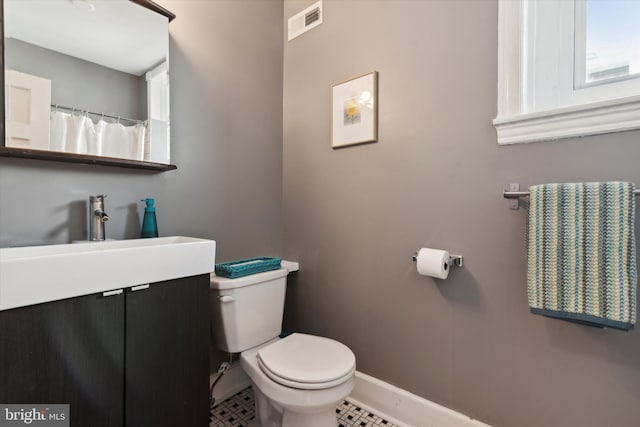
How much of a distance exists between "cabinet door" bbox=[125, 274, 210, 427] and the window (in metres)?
1.39

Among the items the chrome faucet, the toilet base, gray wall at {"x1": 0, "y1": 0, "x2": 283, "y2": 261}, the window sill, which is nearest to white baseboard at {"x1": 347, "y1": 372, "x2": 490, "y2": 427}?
the toilet base

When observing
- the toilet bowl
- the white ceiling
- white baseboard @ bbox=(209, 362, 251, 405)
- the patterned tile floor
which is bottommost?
the patterned tile floor

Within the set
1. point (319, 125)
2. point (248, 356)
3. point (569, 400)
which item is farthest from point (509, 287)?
point (319, 125)

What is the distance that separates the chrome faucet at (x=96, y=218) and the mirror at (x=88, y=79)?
18 cm

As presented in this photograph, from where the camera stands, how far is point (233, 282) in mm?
1359

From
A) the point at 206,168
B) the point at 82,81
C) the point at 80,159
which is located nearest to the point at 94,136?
the point at 80,159

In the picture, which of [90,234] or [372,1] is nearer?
[90,234]

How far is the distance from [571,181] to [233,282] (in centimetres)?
138

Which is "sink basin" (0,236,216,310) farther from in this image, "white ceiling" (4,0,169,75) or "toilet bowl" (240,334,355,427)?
"white ceiling" (4,0,169,75)

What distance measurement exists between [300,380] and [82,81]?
1.46 metres

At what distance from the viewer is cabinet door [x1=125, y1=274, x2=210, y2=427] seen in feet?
3.29

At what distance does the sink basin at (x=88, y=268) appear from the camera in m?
0.77

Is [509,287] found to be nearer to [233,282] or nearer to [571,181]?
[571,181]

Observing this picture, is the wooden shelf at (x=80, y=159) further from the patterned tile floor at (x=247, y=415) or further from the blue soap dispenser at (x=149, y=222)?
the patterned tile floor at (x=247, y=415)
